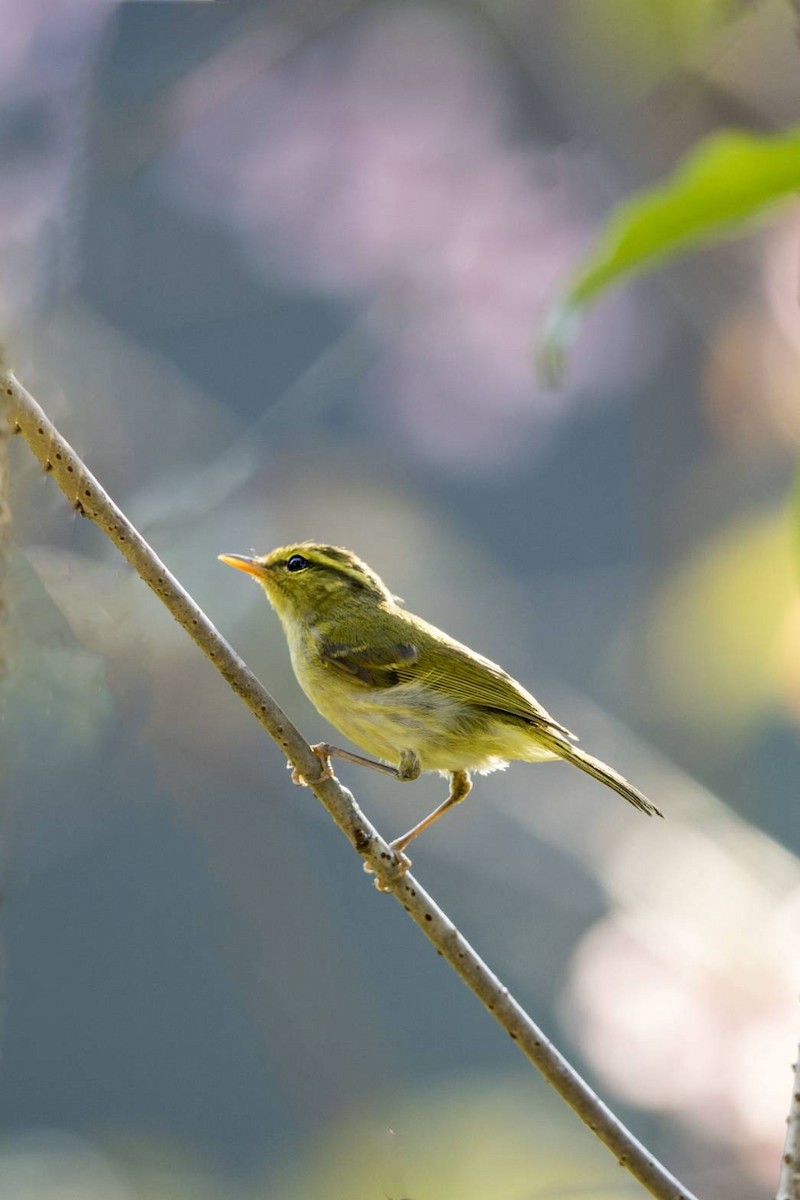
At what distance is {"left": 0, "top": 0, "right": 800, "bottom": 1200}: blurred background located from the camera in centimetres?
327

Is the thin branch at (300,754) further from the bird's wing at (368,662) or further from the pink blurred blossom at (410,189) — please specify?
the pink blurred blossom at (410,189)

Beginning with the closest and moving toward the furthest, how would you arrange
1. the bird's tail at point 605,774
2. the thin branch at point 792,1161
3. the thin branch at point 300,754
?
the thin branch at point 792,1161
the thin branch at point 300,754
the bird's tail at point 605,774

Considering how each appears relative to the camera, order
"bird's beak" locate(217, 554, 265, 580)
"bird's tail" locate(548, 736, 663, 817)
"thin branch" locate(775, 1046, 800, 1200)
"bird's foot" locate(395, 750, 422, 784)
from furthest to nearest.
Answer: "bird's beak" locate(217, 554, 265, 580)
"bird's foot" locate(395, 750, 422, 784)
"bird's tail" locate(548, 736, 663, 817)
"thin branch" locate(775, 1046, 800, 1200)

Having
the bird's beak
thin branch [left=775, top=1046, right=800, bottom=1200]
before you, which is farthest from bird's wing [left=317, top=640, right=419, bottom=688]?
thin branch [left=775, top=1046, right=800, bottom=1200]

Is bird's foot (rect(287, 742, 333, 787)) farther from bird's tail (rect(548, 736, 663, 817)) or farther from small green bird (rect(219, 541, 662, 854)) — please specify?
bird's tail (rect(548, 736, 663, 817))

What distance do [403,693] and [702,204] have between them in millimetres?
2447

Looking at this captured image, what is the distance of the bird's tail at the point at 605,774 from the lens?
287 centimetres

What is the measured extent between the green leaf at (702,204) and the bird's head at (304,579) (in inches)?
100

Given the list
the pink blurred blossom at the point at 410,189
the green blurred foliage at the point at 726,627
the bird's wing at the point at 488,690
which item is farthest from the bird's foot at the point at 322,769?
the pink blurred blossom at the point at 410,189

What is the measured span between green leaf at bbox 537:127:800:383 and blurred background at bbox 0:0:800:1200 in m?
1.36

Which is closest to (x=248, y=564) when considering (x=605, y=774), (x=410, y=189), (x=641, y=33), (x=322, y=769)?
(x=605, y=774)

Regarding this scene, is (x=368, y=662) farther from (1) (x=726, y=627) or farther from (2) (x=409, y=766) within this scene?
(1) (x=726, y=627)

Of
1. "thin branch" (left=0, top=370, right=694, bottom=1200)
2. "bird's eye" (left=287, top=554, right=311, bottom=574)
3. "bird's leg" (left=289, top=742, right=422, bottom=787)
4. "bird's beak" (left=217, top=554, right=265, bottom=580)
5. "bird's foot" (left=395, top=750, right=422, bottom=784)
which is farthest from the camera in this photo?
"bird's eye" (left=287, top=554, right=311, bottom=574)

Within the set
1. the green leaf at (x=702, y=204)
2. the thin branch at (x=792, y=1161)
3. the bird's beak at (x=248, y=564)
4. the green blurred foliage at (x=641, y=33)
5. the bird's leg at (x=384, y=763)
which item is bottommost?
the thin branch at (x=792, y=1161)
